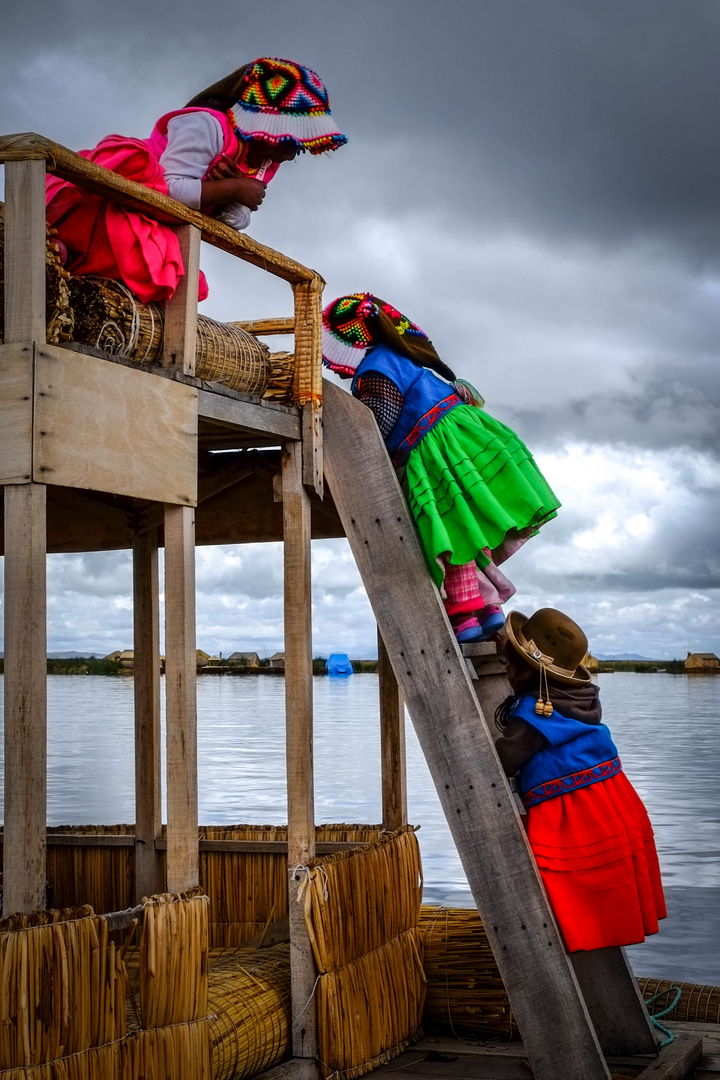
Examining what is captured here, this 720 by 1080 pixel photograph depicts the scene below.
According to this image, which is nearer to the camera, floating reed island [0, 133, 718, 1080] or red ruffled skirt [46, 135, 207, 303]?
floating reed island [0, 133, 718, 1080]

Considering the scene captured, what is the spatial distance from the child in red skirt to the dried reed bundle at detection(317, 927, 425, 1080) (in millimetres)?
946

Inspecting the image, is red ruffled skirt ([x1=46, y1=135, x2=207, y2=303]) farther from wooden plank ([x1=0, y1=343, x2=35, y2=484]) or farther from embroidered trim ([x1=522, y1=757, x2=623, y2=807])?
embroidered trim ([x1=522, y1=757, x2=623, y2=807])

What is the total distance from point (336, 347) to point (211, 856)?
8.96 ft

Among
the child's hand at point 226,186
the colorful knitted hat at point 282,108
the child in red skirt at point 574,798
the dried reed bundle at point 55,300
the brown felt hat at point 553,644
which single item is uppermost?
the colorful knitted hat at point 282,108

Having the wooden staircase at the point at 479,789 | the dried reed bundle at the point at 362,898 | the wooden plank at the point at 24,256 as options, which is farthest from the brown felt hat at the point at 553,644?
the wooden plank at the point at 24,256

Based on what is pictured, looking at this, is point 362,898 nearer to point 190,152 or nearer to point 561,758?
point 561,758

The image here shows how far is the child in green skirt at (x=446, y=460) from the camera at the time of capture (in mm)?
5270

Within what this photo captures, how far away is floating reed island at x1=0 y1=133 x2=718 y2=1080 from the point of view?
3807mm

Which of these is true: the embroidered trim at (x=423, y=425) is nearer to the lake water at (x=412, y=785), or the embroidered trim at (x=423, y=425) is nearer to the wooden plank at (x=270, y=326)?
the wooden plank at (x=270, y=326)

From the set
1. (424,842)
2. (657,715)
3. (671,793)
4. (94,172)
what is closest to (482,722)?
(94,172)

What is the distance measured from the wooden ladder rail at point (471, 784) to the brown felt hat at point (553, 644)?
0.26 m

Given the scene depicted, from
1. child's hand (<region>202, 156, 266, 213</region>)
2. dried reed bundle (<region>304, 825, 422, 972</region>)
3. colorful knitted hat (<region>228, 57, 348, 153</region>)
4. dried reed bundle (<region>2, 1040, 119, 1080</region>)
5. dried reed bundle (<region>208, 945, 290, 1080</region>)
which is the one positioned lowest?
dried reed bundle (<region>208, 945, 290, 1080</region>)

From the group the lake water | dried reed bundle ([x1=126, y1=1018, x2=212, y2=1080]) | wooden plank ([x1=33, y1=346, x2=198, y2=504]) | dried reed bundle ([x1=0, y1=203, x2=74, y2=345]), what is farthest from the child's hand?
the lake water

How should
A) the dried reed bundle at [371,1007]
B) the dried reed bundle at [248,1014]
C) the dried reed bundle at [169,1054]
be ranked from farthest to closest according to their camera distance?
1. the dried reed bundle at [371,1007]
2. the dried reed bundle at [248,1014]
3. the dried reed bundle at [169,1054]
